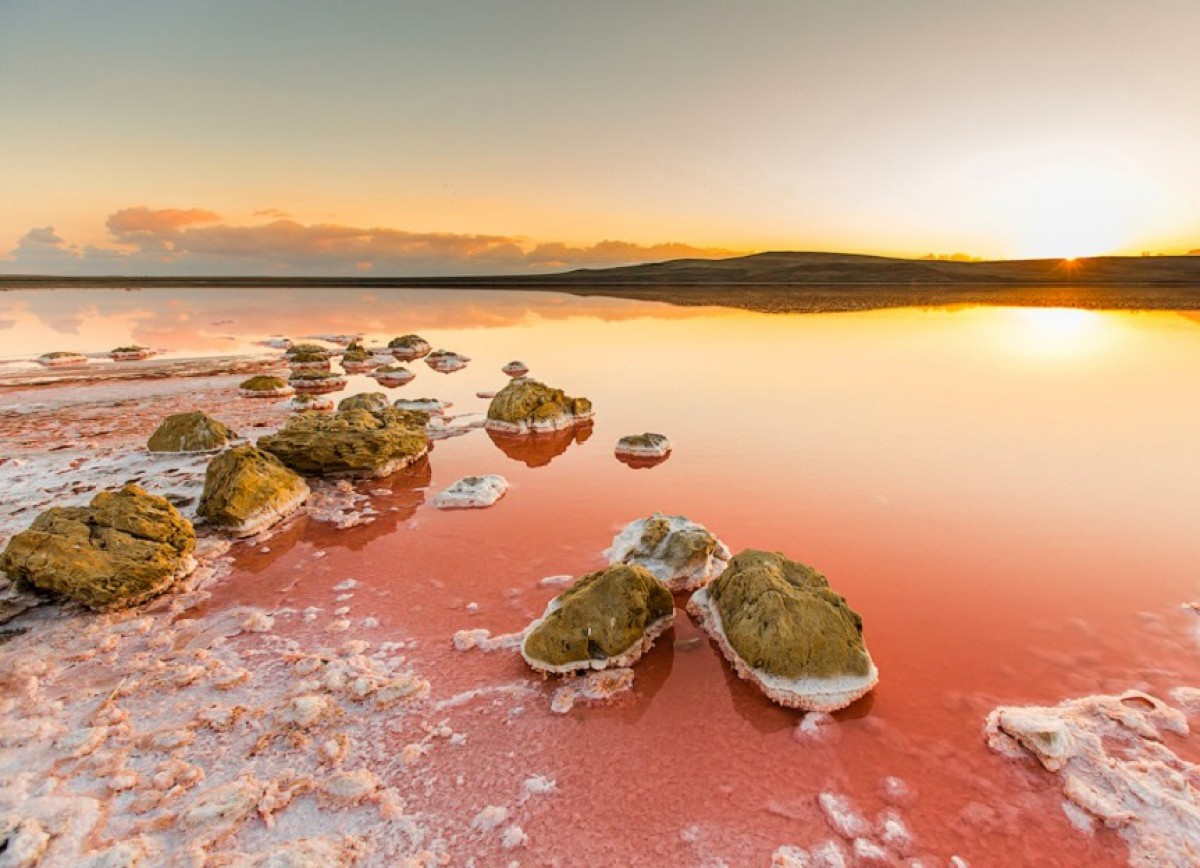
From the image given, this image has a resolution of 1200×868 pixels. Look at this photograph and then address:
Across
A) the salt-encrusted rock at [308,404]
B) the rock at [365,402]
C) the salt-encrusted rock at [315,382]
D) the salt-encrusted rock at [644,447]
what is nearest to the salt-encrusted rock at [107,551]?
the rock at [365,402]

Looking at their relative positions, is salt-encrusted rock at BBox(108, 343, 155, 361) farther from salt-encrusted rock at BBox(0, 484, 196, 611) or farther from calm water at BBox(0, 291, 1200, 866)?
salt-encrusted rock at BBox(0, 484, 196, 611)

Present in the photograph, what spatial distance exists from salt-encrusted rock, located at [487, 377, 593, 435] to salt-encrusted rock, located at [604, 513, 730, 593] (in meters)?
8.33

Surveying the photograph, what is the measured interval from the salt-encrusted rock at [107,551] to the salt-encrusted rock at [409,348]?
25408 millimetres

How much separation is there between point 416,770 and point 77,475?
477 inches

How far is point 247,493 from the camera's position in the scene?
1053cm

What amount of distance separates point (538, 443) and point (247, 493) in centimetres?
738

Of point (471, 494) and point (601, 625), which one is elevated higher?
point (601, 625)

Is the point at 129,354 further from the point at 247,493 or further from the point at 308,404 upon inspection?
the point at 247,493

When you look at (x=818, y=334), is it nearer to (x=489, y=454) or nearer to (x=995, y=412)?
(x=995, y=412)

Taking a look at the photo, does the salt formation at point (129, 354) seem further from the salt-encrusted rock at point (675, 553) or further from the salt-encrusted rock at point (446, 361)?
the salt-encrusted rock at point (675, 553)

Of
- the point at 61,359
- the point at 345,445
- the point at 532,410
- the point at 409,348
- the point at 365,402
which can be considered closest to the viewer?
the point at 345,445

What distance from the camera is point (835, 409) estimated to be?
728 inches

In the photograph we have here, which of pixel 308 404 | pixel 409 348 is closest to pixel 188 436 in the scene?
pixel 308 404

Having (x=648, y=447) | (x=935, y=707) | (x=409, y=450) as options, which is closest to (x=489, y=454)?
(x=409, y=450)
